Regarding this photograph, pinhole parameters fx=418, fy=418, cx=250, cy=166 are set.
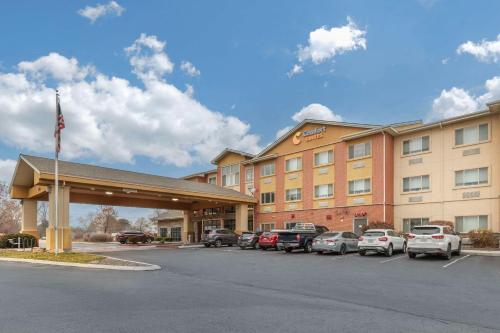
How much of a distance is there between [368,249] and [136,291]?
1529 cm

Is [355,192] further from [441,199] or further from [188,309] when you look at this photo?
[188,309]

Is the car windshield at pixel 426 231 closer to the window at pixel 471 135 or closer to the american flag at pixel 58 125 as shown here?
the window at pixel 471 135

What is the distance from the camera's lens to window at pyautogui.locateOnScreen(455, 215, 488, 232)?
27.9 m

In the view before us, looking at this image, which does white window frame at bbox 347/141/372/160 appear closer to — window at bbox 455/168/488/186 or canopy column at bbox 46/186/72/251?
window at bbox 455/168/488/186

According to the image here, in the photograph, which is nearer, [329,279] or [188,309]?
[188,309]

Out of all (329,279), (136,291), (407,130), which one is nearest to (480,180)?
(407,130)

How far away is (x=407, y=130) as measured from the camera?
32.3 meters

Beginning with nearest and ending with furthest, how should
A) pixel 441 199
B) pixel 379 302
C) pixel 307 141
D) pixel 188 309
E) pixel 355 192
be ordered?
pixel 188 309 → pixel 379 302 → pixel 441 199 → pixel 355 192 → pixel 307 141

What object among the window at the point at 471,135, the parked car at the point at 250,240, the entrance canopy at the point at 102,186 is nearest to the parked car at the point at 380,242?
the parked car at the point at 250,240

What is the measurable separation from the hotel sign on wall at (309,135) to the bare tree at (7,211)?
37482 mm

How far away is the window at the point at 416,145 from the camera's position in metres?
31.5

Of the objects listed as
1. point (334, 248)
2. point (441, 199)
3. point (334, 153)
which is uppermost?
point (334, 153)

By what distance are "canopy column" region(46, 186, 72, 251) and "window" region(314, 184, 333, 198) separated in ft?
69.0

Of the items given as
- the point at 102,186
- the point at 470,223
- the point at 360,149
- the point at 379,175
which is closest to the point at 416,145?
the point at 379,175
